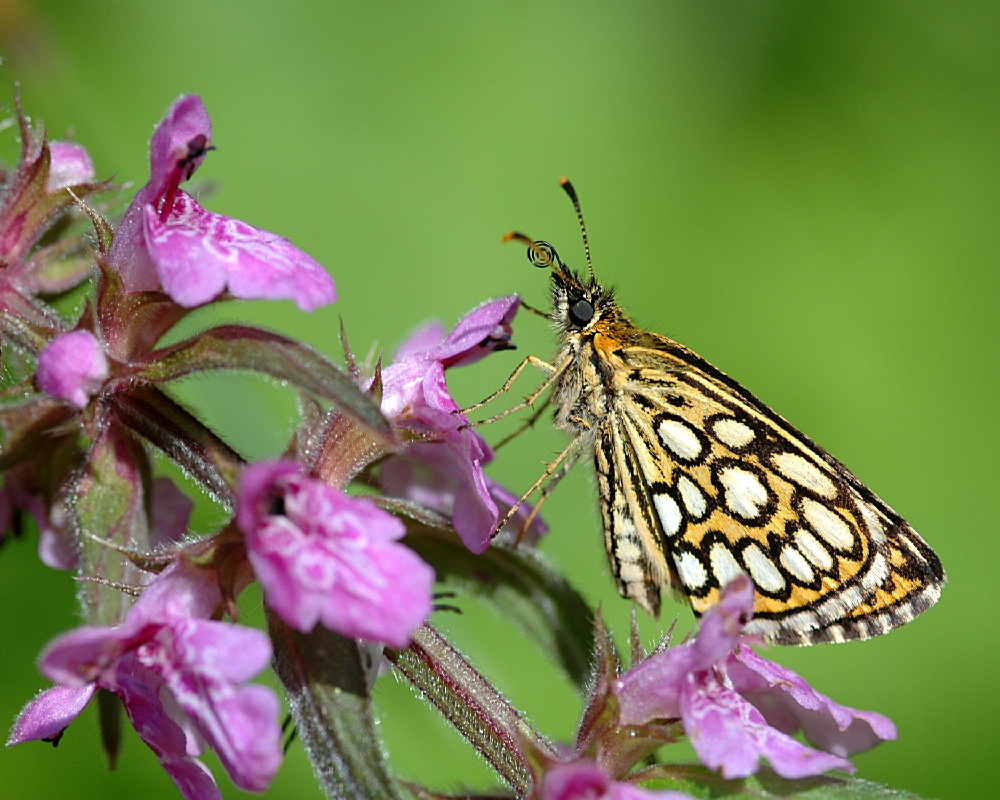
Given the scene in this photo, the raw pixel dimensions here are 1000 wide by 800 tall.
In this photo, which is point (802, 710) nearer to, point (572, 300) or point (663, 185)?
point (572, 300)

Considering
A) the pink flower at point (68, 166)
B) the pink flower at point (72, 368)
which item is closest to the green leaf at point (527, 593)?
the pink flower at point (72, 368)

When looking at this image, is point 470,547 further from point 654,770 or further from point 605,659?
point 654,770

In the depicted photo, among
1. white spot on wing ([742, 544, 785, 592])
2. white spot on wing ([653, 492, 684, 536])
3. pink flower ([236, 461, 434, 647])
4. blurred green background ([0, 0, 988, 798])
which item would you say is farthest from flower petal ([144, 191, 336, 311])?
blurred green background ([0, 0, 988, 798])

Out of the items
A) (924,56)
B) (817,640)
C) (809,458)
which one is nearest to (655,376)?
(809,458)

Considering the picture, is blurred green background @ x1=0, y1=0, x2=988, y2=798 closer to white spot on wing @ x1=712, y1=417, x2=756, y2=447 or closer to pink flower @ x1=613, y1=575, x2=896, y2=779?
white spot on wing @ x1=712, y1=417, x2=756, y2=447

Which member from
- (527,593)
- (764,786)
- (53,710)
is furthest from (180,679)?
(764,786)

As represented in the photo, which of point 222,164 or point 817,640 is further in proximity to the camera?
point 222,164
